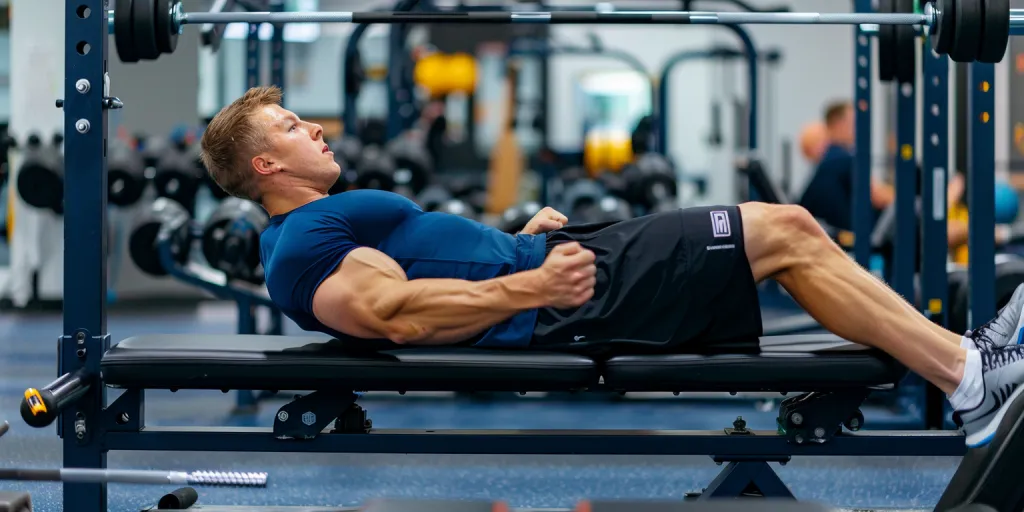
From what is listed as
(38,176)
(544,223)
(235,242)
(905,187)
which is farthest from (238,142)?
(38,176)

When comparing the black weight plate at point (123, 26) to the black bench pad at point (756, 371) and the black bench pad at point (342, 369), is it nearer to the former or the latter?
the black bench pad at point (342, 369)

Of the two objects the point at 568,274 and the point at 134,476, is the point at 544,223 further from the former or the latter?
the point at 134,476

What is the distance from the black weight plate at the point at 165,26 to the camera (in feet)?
6.91

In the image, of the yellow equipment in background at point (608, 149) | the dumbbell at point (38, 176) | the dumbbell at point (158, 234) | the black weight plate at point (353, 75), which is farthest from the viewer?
the yellow equipment in background at point (608, 149)

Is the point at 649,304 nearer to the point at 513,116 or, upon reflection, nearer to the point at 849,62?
the point at 513,116

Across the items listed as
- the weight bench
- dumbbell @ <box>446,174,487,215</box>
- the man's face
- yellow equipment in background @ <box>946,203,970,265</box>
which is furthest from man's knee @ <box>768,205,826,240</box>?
dumbbell @ <box>446,174,487,215</box>

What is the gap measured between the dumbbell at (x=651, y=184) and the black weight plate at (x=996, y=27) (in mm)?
3813

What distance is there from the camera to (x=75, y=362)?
205cm

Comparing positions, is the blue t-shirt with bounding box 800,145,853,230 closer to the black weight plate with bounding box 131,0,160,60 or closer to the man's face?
the man's face

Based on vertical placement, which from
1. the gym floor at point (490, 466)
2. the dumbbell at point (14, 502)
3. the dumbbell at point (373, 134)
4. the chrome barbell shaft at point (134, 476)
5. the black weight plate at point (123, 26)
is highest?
the black weight plate at point (123, 26)

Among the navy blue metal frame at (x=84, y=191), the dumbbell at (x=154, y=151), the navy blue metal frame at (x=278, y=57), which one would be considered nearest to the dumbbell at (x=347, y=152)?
the navy blue metal frame at (x=278, y=57)

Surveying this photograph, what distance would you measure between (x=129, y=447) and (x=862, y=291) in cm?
142

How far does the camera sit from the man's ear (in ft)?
7.00

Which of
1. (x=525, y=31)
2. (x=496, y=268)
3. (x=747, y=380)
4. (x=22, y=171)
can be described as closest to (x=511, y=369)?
(x=496, y=268)
